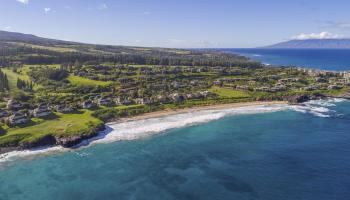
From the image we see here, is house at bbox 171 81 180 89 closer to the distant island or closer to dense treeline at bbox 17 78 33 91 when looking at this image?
the distant island

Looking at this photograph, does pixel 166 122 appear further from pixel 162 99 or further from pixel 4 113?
pixel 4 113

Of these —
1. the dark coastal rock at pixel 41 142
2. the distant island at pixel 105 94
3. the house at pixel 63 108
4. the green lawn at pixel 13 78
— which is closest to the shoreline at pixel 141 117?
the dark coastal rock at pixel 41 142

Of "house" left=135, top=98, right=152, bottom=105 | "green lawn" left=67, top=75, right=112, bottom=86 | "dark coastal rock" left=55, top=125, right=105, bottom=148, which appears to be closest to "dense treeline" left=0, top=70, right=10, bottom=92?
"green lawn" left=67, top=75, right=112, bottom=86

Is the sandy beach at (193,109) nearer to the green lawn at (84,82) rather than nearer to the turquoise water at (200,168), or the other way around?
the turquoise water at (200,168)

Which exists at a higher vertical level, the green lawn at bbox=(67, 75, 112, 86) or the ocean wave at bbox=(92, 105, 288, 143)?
the green lawn at bbox=(67, 75, 112, 86)

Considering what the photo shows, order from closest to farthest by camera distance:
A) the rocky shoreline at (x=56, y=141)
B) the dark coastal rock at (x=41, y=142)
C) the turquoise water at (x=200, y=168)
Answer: the turquoise water at (x=200, y=168) < the rocky shoreline at (x=56, y=141) < the dark coastal rock at (x=41, y=142)

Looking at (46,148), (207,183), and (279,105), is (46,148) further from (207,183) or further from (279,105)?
(279,105)

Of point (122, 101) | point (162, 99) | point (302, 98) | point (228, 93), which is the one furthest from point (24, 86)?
point (302, 98)
